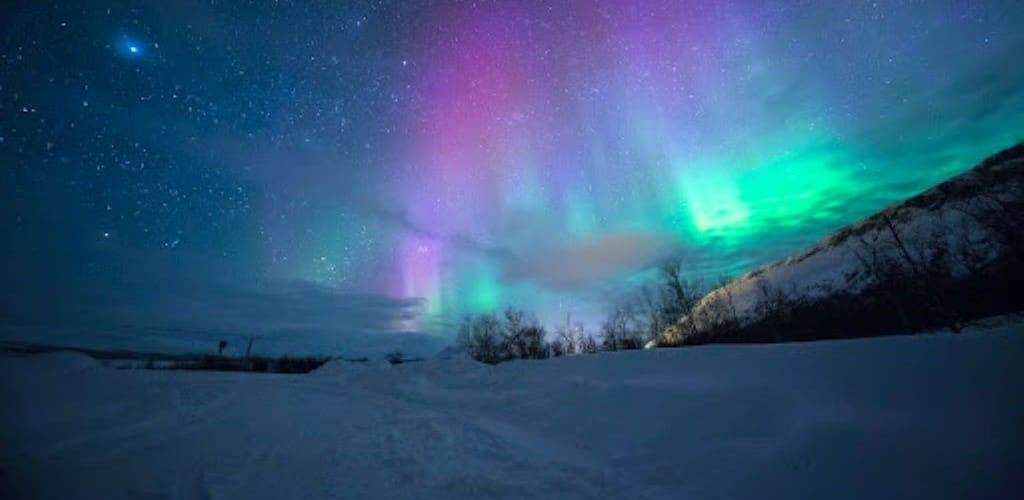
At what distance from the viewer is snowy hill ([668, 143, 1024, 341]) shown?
119 ft

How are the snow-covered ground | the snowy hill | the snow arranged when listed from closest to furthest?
the snow-covered ground < the snowy hill < the snow

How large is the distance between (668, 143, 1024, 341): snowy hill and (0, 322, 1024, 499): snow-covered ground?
93.4 ft

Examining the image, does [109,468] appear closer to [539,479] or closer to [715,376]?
[539,479]

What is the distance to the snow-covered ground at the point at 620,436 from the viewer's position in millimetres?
4594

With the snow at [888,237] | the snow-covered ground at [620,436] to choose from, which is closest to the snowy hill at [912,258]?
the snow at [888,237]

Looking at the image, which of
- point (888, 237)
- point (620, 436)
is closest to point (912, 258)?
point (888, 237)

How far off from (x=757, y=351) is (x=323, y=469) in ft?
29.1

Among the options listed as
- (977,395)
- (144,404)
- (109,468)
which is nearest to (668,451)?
(977,395)

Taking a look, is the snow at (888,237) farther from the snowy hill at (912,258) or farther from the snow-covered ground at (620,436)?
the snow-covered ground at (620,436)

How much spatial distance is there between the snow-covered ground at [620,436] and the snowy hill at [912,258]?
28469mm

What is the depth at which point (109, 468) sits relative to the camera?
564 centimetres

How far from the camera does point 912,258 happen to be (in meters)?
50.8

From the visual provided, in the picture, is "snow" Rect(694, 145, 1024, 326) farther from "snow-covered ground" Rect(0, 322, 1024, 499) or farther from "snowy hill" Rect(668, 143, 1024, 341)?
"snow-covered ground" Rect(0, 322, 1024, 499)

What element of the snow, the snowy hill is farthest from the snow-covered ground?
the snow
